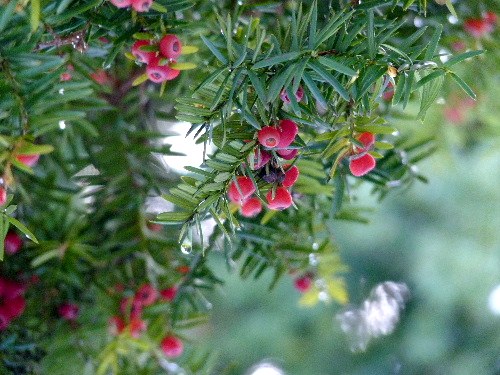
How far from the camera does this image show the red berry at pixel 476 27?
0.74m

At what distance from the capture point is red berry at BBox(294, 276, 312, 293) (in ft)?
2.76

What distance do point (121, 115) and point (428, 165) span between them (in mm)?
1217

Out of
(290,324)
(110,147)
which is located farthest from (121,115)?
(290,324)

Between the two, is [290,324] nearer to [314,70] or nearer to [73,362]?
[73,362]

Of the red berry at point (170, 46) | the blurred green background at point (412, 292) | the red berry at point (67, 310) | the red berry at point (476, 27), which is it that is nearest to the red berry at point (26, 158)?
the red berry at point (170, 46)

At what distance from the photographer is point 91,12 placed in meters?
0.46

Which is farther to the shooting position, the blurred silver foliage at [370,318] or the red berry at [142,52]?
the blurred silver foliage at [370,318]

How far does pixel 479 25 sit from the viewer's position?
0.75 metres

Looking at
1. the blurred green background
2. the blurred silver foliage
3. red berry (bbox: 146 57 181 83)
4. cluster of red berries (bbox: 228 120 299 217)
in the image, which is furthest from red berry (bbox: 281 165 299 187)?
the blurred green background

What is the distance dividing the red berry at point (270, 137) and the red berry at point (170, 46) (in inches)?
3.7

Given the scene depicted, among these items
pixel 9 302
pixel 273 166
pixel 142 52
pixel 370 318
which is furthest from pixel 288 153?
pixel 370 318

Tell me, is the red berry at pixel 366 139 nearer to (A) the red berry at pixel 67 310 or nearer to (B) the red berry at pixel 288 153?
(B) the red berry at pixel 288 153

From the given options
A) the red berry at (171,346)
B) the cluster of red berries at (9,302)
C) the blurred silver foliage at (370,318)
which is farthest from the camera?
the blurred silver foliage at (370,318)

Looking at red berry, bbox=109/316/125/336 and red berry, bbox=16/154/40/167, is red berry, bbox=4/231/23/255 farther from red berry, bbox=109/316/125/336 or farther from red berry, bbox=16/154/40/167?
red berry, bbox=16/154/40/167
